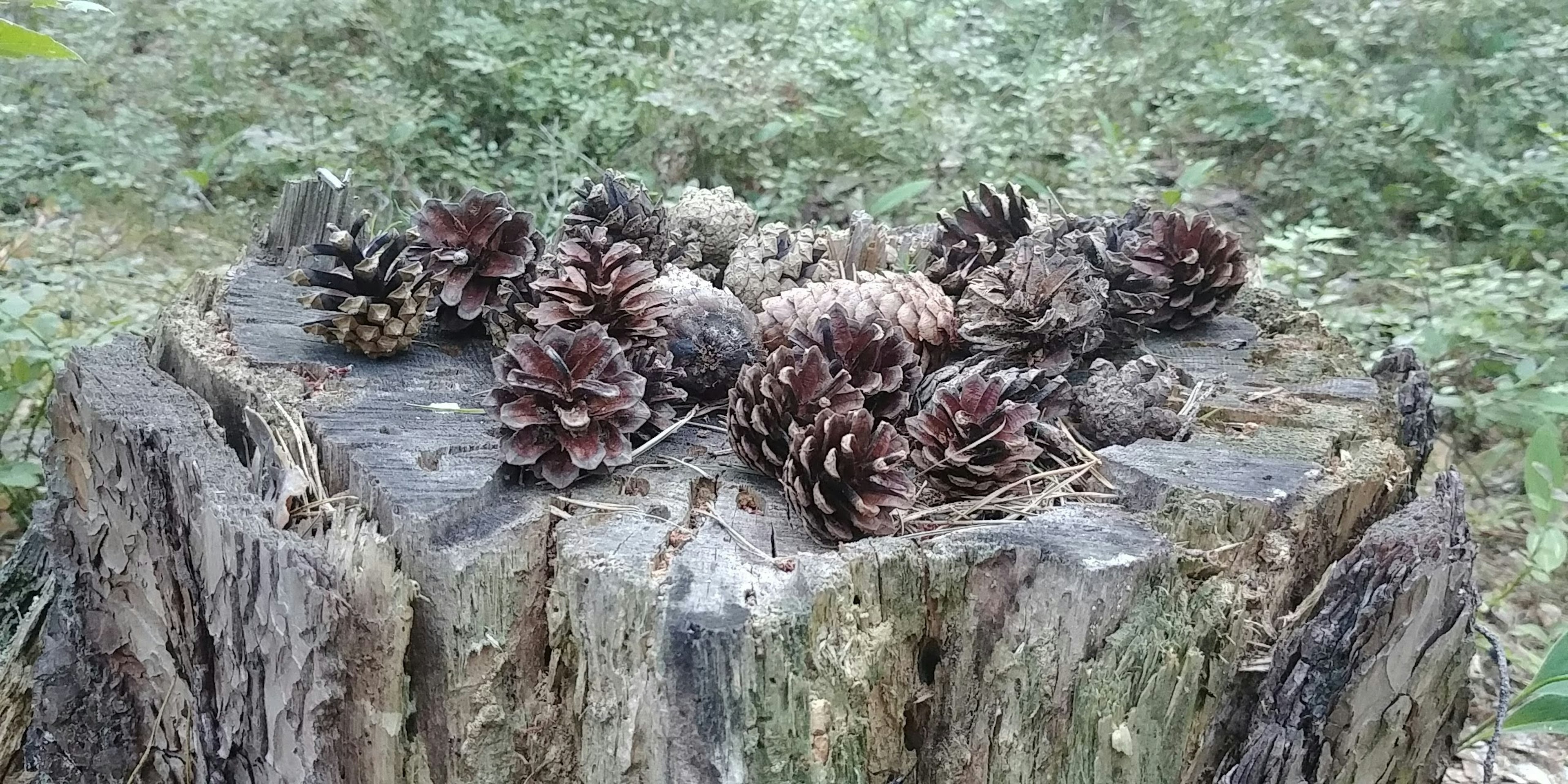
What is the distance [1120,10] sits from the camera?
461 centimetres

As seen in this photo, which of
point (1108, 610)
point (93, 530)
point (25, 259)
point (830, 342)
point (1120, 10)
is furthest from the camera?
point (1120, 10)

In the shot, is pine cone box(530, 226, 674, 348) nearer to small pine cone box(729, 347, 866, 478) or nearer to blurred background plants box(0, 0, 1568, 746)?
small pine cone box(729, 347, 866, 478)

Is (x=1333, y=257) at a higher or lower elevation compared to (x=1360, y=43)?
lower

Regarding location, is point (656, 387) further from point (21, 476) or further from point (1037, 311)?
point (21, 476)

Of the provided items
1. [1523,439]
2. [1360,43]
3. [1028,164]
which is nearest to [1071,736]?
[1523,439]

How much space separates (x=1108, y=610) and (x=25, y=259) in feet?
9.58

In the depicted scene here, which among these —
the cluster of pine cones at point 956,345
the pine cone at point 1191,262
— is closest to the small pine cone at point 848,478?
the cluster of pine cones at point 956,345

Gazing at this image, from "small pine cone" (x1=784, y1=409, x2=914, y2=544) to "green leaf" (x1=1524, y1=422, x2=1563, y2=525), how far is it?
3.91ft

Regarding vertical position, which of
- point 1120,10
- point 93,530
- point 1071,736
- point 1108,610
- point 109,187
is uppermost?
point 1120,10

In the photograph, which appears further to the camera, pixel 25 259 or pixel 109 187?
pixel 109 187

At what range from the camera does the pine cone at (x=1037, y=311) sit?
4.42ft

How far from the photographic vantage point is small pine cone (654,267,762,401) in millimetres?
1299

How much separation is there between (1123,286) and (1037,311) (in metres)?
0.25

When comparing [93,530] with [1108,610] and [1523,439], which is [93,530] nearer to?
[1108,610]
